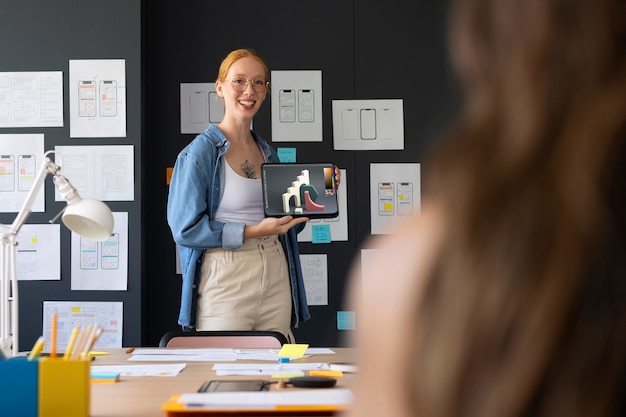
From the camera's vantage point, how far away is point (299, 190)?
Result: 359 cm

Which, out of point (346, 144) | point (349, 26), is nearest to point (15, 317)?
point (346, 144)

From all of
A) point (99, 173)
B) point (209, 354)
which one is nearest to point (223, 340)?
point (209, 354)

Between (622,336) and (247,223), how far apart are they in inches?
121

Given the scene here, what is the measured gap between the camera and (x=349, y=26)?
494 centimetres

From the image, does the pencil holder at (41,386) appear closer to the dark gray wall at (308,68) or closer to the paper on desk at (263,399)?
the paper on desk at (263,399)

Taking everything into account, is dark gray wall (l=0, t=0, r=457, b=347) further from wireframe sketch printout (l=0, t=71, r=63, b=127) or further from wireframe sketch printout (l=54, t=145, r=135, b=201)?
wireframe sketch printout (l=0, t=71, r=63, b=127)

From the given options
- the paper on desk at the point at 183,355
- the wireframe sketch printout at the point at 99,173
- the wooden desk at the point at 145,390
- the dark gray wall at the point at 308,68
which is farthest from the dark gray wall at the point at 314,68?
the wooden desk at the point at 145,390

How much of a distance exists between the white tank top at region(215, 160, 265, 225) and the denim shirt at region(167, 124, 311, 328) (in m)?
0.03

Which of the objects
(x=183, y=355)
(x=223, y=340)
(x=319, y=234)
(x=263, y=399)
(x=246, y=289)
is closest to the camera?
(x=263, y=399)

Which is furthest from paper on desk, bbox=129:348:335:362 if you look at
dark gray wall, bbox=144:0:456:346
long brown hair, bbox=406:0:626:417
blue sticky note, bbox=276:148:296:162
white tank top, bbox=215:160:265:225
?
blue sticky note, bbox=276:148:296:162

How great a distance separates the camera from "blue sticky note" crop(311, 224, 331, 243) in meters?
4.84

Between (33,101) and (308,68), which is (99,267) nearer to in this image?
(33,101)

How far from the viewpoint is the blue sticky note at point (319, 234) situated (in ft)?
Answer: 15.9

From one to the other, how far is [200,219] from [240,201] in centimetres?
19
